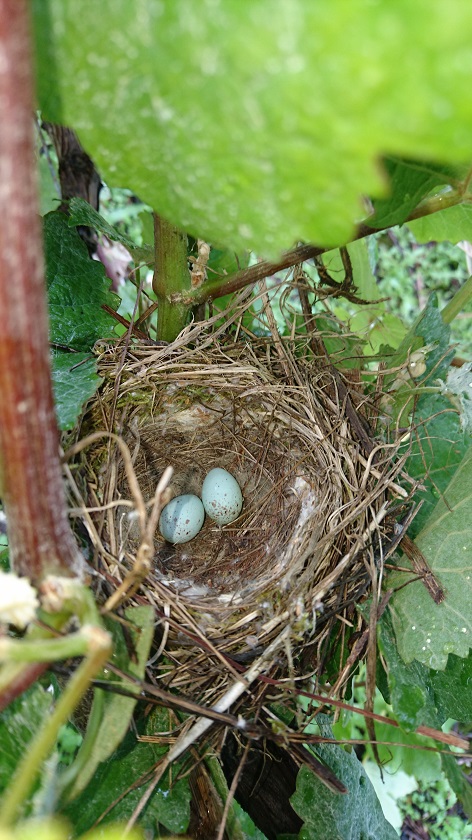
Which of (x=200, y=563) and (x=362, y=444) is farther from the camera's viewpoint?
(x=200, y=563)

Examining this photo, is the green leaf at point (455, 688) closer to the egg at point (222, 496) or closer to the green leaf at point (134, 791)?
the green leaf at point (134, 791)

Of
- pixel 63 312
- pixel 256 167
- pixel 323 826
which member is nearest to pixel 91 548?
pixel 63 312

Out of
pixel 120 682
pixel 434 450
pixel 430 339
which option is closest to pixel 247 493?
pixel 434 450

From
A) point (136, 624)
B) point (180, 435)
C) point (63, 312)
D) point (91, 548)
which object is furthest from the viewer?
point (180, 435)

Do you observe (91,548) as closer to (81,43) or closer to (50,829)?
(50,829)

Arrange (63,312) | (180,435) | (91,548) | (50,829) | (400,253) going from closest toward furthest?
(50,829), (91,548), (63,312), (180,435), (400,253)

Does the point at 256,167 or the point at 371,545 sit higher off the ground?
the point at 256,167

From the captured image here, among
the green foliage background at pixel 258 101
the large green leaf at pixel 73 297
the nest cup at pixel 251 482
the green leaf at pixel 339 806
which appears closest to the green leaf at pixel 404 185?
the green foliage background at pixel 258 101
